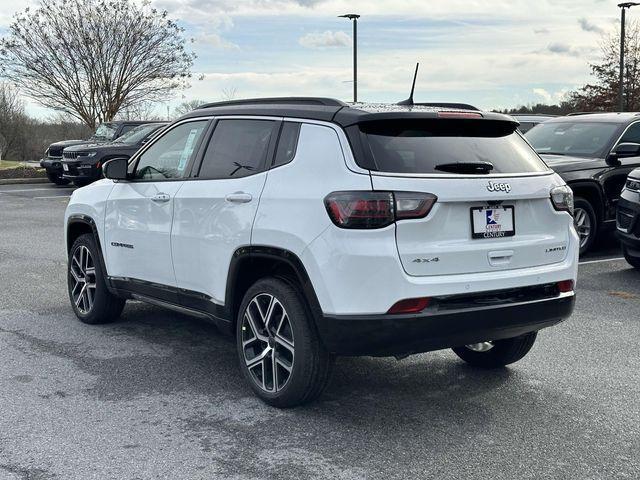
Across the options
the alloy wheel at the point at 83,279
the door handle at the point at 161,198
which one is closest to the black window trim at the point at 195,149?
the door handle at the point at 161,198

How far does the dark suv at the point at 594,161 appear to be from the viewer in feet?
33.3

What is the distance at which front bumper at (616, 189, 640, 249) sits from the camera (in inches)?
342

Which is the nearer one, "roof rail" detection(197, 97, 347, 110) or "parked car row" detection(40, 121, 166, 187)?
"roof rail" detection(197, 97, 347, 110)

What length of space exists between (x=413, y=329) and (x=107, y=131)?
740 inches

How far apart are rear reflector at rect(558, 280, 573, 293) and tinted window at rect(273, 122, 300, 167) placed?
1690 millimetres

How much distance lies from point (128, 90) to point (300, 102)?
26.4 metres

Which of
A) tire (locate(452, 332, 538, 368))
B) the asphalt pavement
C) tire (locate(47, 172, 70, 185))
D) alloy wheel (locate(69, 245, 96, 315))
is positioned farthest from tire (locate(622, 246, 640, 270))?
tire (locate(47, 172, 70, 185))

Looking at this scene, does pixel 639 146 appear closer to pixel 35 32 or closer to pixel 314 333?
pixel 314 333

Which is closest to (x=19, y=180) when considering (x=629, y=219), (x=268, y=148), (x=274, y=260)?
(x=629, y=219)

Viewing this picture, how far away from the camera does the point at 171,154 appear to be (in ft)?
19.2

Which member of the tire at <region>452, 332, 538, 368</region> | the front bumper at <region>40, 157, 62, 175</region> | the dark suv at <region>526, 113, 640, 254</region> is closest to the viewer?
the tire at <region>452, 332, 538, 368</region>

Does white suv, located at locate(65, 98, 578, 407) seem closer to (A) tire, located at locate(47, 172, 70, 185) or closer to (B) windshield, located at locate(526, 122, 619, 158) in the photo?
(B) windshield, located at locate(526, 122, 619, 158)

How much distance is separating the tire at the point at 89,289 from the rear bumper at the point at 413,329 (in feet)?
9.41

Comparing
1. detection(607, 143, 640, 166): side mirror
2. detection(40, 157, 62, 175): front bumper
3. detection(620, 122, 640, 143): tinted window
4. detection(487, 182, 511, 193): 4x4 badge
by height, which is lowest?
detection(40, 157, 62, 175): front bumper
